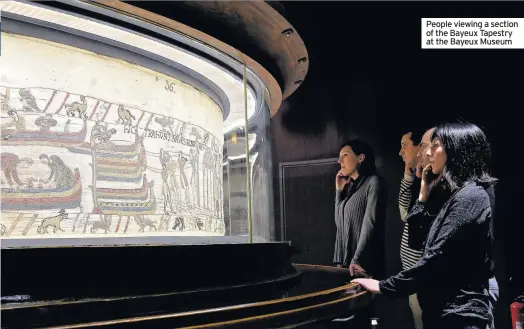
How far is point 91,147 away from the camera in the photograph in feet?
7.19

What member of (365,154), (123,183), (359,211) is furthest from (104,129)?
(365,154)

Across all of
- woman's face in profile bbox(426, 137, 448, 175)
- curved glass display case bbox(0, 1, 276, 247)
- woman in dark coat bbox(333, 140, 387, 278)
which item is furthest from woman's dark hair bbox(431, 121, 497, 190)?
woman in dark coat bbox(333, 140, 387, 278)

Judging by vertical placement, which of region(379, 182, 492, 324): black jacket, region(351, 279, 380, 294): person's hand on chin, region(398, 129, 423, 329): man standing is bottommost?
region(351, 279, 380, 294): person's hand on chin

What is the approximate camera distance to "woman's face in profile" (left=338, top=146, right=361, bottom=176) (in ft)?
15.2

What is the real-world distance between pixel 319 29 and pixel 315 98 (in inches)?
27.0

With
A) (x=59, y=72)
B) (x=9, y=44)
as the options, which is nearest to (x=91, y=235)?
(x=59, y=72)

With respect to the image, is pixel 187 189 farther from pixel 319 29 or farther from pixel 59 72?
pixel 319 29

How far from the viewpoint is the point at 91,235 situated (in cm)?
218

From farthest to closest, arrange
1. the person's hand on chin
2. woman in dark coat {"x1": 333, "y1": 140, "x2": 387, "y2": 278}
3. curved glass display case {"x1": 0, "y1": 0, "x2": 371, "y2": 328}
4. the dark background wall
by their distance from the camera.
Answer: woman in dark coat {"x1": 333, "y1": 140, "x2": 387, "y2": 278} < the dark background wall < the person's hand on chin < curved glass display case {"x1": 0, "y1": 0, "x2": 371, "y2": 328}

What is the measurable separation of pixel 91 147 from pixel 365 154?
2.99 meters

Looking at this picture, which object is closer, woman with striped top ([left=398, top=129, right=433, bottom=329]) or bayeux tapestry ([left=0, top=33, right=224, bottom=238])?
bayeux tapestry ([left=0, top=33, right=224, bottom=238])

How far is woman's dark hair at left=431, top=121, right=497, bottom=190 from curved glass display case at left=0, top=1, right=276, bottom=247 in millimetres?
1209

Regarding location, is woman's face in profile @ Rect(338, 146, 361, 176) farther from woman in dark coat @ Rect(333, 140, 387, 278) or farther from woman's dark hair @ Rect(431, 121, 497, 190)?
woman's dark hair @ Rect(431, 121, 497, 190)

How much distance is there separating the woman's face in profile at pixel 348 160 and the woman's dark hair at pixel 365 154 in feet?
0.13
